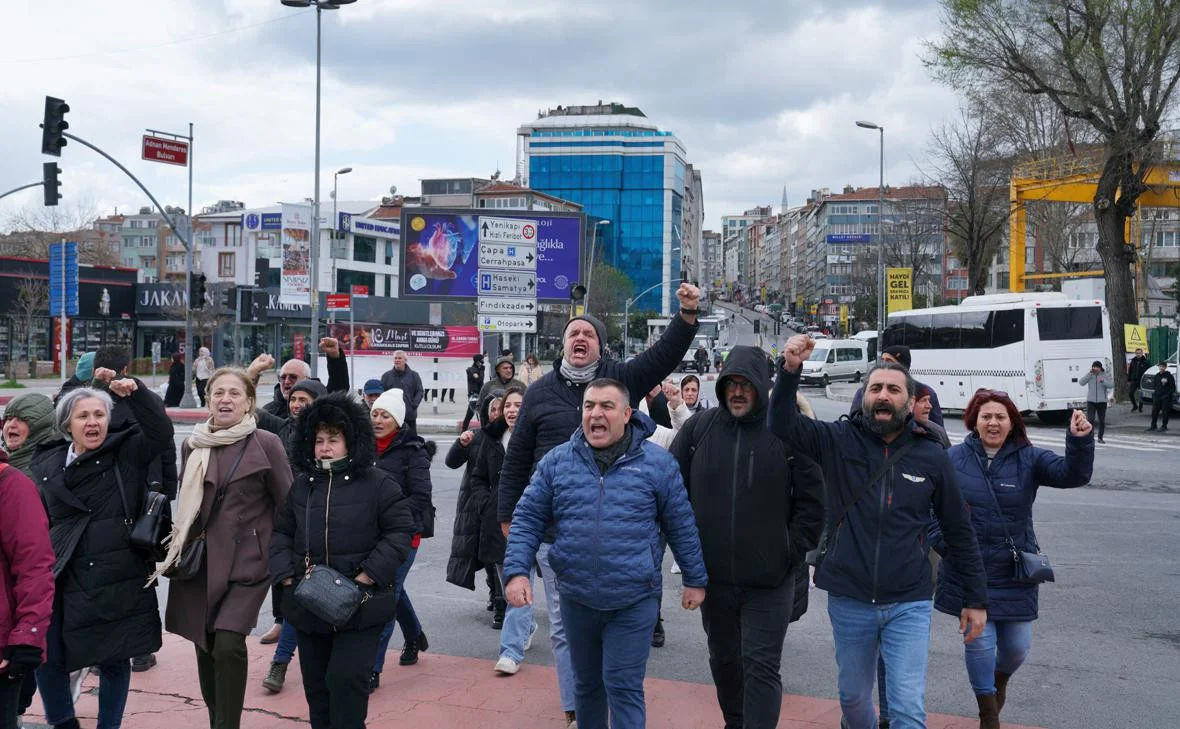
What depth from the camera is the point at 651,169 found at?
380 ft

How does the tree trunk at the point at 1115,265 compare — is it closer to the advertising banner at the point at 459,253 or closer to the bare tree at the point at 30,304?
the advertising banner at the point at 459,253

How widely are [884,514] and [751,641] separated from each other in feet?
2.60

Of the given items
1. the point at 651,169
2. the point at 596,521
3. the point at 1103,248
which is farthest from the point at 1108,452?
the point at 651,169

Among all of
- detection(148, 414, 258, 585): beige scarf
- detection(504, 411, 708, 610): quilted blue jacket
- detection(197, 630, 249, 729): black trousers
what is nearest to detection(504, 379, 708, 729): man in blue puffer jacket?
detection(504, 411, 708, 610): quilted blue jacket

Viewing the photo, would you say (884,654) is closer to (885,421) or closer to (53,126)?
(885,421)

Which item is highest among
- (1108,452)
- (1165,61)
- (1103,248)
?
(1165,61)

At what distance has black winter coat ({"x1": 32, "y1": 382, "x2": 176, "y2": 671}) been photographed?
4.58m

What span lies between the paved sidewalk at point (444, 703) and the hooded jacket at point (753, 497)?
1218 mm

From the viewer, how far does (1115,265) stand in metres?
30.1

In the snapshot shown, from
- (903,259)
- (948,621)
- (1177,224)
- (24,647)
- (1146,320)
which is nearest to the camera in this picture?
(24,647)

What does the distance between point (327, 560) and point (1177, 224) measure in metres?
84.3

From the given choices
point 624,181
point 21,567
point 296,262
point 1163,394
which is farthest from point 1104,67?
point 624,181

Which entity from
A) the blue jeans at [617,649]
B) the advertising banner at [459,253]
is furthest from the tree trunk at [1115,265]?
the blue jeans at [617,649]

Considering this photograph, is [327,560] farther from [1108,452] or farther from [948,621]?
[1108,452]
